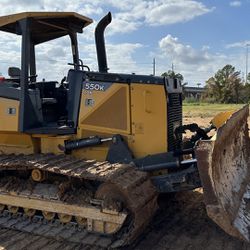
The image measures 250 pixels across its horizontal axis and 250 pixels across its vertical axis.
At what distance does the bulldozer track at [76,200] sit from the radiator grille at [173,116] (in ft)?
2.44

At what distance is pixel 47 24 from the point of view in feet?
20.2

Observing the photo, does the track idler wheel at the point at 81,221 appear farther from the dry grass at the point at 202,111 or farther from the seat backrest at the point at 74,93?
the dry grass at the point at 202,111

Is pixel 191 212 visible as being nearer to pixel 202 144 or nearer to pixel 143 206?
pixel 143 206

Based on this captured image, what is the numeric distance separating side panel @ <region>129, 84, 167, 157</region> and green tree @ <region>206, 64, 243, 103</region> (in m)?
56.8

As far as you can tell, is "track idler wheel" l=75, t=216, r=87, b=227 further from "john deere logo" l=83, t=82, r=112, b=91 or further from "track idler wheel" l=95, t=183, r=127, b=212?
"john deere logo" l=83, t=82, r=112, b=91

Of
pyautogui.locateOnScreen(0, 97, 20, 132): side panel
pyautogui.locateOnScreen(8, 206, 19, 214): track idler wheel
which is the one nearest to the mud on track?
pyautogui.locateOnScreen(8, 206, 19, 214): track idler wheel

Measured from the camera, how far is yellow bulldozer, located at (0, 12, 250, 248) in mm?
5031

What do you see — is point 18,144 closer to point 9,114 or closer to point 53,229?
point 9,114

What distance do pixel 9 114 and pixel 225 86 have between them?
58.7 m

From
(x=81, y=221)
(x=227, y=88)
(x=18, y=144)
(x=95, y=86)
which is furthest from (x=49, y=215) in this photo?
(x=227, y=88)

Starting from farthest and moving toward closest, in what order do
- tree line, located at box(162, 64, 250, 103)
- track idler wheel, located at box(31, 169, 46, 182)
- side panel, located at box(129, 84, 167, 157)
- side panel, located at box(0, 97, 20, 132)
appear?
1. tree line, located at box(162, 64, 250, 103)
2. side panel, located at box(0, 97, 20, 132)
3. side panel, located at box(129, 84, 167, 157)
4. track idler wheel, located at box(31, 169, 46, 182)

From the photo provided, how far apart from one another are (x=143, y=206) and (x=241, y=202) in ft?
3.94

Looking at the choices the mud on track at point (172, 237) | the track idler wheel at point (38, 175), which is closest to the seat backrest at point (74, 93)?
the track idler wheel at point (38, 175)

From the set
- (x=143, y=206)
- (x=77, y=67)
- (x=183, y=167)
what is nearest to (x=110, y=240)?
(x=143, y=206)
